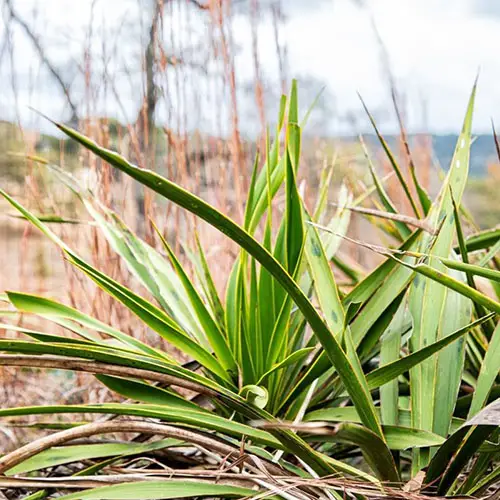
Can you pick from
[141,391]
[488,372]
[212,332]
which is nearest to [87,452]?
[141,391]

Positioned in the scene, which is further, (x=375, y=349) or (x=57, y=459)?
(x=375, y=349)

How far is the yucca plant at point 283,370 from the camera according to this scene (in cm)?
84

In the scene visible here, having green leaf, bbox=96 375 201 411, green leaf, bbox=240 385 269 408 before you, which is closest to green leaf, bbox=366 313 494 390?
green leaf, bbox=240 385 269 408

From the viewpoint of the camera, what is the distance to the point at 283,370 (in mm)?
1124

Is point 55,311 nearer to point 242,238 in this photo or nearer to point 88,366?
point 88,366

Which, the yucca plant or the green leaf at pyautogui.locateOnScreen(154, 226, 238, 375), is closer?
the yucca plant

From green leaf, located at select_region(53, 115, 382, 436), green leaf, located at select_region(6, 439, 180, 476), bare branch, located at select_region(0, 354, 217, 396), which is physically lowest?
green leaf, located at select_region(6, 439, 180, 476)

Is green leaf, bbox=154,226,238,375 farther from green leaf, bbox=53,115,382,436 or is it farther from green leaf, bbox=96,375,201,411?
green leaf, bbox=53,115,382,436

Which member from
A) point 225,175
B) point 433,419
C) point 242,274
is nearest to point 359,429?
point 433,419

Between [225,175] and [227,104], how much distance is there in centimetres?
22

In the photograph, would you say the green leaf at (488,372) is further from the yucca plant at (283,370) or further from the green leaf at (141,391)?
the green leaf at (141,391)

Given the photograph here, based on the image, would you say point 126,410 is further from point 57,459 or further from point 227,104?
point 227,104

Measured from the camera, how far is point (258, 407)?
0.96 m

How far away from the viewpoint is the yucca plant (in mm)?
837
